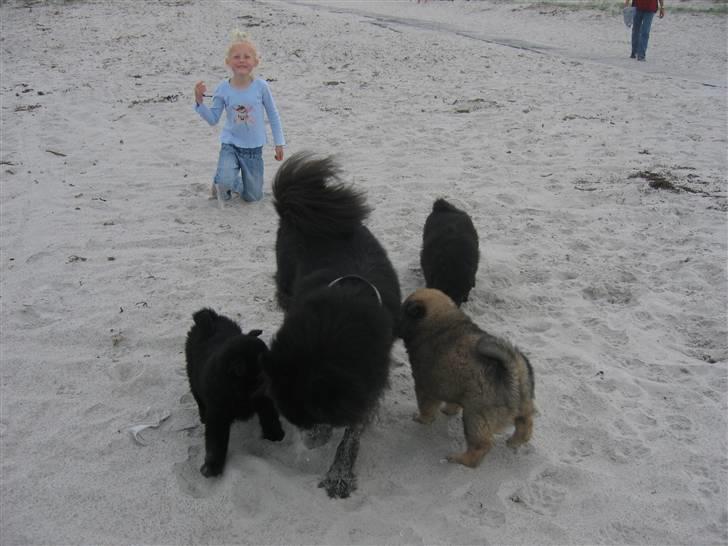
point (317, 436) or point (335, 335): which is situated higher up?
point (335, 335)

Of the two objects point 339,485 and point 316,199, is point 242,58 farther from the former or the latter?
point 339,485

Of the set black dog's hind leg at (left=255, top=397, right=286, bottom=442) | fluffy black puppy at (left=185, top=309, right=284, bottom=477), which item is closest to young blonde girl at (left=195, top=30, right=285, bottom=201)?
fluffy black puppy at (left=185, top=309, right=284, bottom=477)

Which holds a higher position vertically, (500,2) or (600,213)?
(500,2)

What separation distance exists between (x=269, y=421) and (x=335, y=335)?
1.08 m

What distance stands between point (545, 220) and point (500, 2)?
22242 millimetres

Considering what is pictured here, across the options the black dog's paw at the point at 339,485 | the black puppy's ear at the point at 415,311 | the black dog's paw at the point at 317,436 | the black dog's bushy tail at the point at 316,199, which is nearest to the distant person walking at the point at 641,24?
the black dog's bushy tail at the point at 316,199

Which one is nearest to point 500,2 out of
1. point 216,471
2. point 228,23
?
point 228,23

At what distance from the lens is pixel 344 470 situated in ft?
9.35

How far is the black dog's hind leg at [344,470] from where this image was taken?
2.81 meters

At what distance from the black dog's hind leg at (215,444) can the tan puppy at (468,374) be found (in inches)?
42.6

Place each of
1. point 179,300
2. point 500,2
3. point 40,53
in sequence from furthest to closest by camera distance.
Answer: point 500,2, point 40,53, point 179,300

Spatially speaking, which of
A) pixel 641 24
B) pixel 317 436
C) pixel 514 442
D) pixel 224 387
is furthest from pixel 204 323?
pixel 641 24

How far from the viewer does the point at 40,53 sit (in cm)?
1305

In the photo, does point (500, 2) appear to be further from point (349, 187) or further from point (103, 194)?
point (349, 187)
